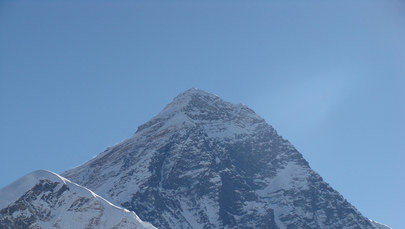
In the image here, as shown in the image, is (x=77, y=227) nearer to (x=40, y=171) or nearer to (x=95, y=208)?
(x=95, y=208)

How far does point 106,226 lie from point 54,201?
12784 mm


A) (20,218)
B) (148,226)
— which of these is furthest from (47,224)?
(148,226)

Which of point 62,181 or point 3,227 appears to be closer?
point 3,227

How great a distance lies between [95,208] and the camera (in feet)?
561

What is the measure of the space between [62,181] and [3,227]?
17199mm

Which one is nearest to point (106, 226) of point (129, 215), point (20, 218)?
point (129, 215)

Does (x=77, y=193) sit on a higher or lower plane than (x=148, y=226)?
higher

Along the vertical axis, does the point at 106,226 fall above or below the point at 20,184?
below

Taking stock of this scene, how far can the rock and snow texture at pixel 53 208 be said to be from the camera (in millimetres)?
166750

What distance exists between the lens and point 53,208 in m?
172

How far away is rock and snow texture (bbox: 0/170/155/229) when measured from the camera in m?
167

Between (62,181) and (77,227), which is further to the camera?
(62,181)

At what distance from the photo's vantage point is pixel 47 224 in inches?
6619

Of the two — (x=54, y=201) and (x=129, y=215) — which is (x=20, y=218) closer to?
(x=54, y=201)
